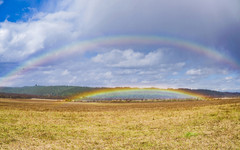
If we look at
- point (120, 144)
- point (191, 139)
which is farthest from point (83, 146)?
point (191, 139)

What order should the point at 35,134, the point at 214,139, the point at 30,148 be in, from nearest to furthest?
the point at 30,148 → the point at 214,139 → the point at 35,134

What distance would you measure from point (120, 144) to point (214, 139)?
714cm

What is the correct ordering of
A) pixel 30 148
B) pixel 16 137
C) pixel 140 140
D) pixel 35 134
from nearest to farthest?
pixel 30 148, pixel 140 140, pixel 16 137, pixel 35 134

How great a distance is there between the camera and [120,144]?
53.7ft

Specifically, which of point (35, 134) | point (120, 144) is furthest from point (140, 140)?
point (35, 134)

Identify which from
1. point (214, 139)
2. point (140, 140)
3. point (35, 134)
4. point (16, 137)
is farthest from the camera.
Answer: point (35, 134)

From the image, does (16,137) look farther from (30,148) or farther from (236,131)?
(236,131)

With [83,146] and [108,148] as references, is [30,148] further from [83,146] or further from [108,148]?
[108,148]

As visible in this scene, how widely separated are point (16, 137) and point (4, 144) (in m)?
2.77

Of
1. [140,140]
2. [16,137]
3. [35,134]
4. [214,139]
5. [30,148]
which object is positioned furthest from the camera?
[35,134]

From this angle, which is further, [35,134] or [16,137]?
[35,134]

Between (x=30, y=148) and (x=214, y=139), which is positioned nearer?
(x=30, y=148)

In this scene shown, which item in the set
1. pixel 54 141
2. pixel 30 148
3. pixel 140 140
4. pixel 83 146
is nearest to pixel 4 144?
pixel 30 148

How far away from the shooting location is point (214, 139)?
16.3 metres
